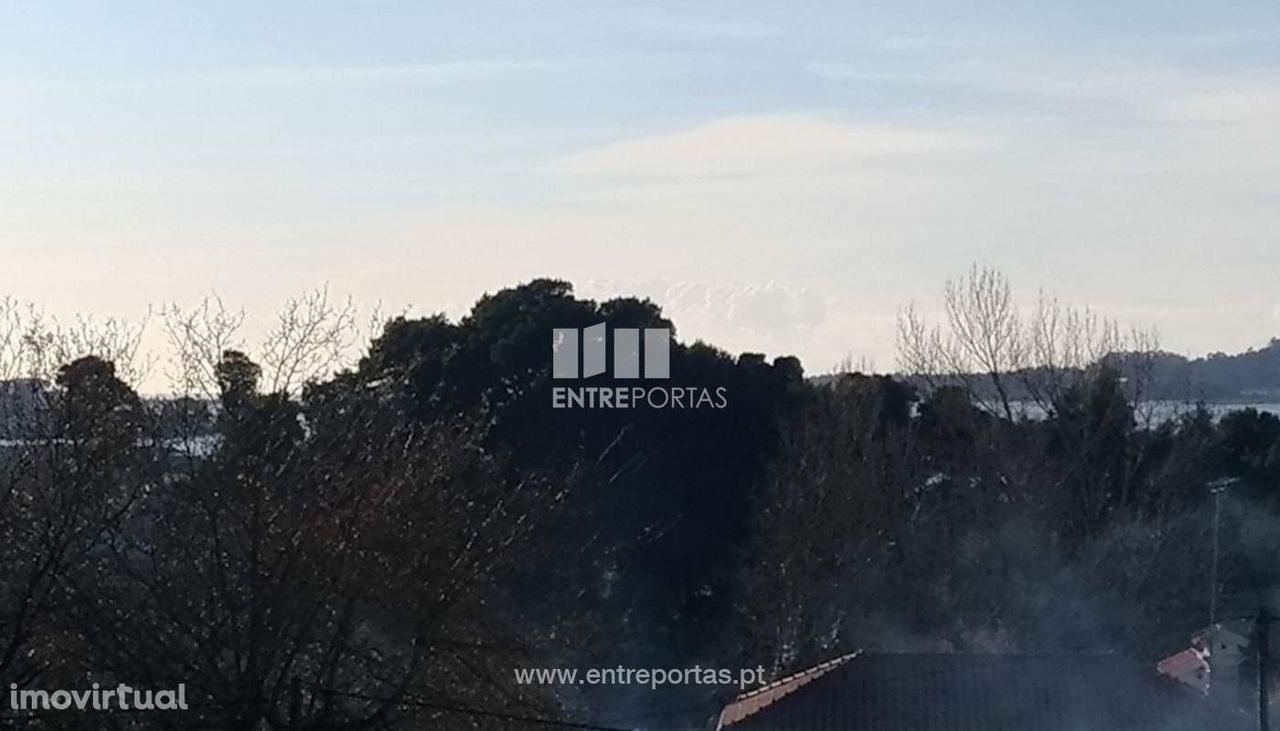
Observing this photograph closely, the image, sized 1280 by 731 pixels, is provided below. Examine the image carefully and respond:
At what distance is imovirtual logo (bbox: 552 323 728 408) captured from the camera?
1155 inches

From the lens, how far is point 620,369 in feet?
99.6

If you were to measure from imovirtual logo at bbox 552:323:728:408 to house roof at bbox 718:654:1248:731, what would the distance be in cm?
804

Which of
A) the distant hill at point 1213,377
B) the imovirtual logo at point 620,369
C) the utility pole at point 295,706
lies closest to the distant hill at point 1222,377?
the distant hill at point 1213,377

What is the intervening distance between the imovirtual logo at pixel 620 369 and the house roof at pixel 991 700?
8.04m

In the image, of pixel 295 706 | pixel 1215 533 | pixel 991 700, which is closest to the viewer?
pixel 295 706

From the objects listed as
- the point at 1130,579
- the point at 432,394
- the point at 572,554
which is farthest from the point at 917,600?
the point at 432,394

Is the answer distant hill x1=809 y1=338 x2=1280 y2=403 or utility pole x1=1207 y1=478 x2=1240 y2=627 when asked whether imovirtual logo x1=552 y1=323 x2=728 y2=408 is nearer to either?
distant hill x1=809 y1=338 x2=1280 y2=403

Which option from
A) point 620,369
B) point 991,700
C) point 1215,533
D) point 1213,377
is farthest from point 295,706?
point 1213,377

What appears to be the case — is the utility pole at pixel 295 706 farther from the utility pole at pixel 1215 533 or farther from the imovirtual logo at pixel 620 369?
the utility pole at pixel 1215 533

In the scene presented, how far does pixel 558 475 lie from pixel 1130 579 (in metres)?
10.3

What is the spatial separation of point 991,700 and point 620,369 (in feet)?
34.0

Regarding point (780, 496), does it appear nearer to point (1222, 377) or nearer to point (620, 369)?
point (620, 369)

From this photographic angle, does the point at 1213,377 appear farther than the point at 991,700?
Yes

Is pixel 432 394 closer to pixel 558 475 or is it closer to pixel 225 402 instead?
pixel 558 475
